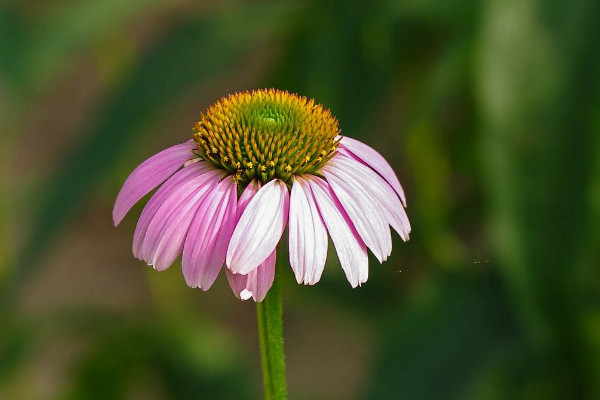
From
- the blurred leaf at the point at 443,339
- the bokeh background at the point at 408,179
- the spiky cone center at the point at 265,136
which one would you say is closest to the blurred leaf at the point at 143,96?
the bokeh background at the point at 408,179

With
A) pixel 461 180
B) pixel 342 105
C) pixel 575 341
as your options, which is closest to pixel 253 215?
pixel 575 341

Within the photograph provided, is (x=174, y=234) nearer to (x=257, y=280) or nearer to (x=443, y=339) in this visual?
(x=257, y=280)

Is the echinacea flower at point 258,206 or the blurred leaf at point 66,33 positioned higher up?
the blurred leaf at point 66,33

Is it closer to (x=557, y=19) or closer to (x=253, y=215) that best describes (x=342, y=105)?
(x=557, y=19)

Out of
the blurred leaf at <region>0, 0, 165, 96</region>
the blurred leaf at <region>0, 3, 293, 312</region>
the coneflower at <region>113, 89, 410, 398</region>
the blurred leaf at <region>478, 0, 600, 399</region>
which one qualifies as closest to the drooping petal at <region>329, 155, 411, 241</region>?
the coneflower at <region>113, 89, 410, 398</region>

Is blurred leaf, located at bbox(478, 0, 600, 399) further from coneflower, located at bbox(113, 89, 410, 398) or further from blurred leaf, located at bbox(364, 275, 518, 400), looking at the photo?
coneflower, located at bbox(113, 89, 410, 398)

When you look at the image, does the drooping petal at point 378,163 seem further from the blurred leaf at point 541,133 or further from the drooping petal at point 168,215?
the blurred leaf at point 541,133

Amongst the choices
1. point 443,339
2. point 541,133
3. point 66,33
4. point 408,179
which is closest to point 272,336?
point 541,133

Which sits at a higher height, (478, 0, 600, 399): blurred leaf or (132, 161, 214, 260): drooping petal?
(478, 0, 600, 399): blurred leaf
